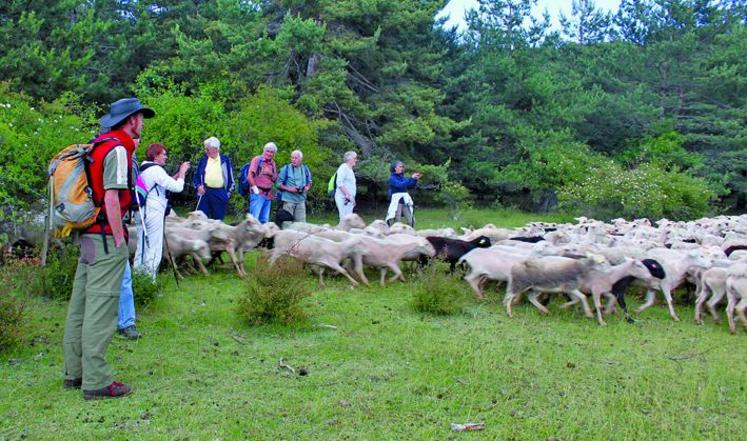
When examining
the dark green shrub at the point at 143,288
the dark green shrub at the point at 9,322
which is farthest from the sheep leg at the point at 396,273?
the dark green shrub at the point at 9,322

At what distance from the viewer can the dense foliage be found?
727 inches

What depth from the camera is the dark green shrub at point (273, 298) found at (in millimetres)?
7199

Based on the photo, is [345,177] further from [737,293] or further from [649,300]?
[737,293]

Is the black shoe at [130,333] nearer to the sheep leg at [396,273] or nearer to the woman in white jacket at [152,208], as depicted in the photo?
the woman in white jacket at [152,208]

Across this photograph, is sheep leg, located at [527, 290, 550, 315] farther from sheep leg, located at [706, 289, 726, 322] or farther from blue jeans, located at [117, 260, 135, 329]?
blue jeans, located at [117, 260, 135, 329]

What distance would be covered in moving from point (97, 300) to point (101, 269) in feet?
0.78

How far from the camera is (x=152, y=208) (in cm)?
820

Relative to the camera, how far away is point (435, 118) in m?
23.5

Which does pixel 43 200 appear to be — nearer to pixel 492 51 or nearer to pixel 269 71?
pixel 269 71

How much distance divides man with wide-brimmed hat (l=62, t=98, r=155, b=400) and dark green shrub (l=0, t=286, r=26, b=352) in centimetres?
127

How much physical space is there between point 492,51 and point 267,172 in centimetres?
2275

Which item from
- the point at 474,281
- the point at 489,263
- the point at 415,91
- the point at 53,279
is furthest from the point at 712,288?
the point at 415,91

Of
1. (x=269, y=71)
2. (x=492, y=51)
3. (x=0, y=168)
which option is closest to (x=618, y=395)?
(x=0, y=168)

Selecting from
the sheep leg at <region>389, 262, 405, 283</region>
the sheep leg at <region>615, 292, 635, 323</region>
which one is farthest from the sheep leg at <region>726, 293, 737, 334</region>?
the sheep leg at <region>389, 262, 405, 283</region>
